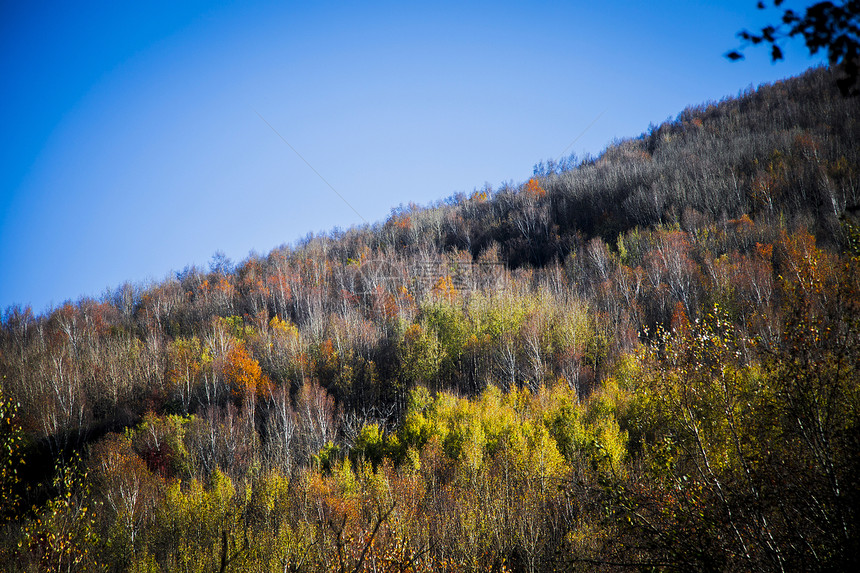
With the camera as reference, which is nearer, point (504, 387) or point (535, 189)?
point (504, 387)

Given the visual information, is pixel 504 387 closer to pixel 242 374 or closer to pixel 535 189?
pixel 242 374

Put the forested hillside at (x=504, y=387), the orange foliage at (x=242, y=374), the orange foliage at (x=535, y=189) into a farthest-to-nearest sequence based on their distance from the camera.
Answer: the orange foliage at (x=535, y=189) → the orange foliage at (x=242, y=374) → the forested hillside at (x=504, y=387)

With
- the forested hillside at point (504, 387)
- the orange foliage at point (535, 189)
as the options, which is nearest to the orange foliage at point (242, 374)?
the forested hillside at point (504, 387)

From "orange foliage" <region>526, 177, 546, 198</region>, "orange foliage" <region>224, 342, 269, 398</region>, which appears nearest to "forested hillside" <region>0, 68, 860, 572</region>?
"orange foliage" <region>224, 342, 269, 398</region>

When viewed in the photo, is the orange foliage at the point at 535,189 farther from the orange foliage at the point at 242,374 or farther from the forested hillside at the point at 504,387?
the orange foliage at the point at 242,374

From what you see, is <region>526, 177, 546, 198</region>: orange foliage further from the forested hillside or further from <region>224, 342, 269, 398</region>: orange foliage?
<region>224, 342, 269, 398</region>: orange foliage

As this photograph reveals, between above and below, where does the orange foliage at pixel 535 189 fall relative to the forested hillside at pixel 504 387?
above

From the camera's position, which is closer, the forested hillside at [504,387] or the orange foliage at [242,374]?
the forested hillside at [504,387]

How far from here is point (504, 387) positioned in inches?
1783

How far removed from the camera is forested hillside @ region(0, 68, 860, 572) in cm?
803

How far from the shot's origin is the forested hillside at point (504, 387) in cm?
803

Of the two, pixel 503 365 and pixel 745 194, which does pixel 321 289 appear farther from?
pixel 745 194

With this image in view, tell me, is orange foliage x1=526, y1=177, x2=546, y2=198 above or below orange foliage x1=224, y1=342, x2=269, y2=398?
above

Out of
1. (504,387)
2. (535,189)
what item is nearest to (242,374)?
(504,387)
